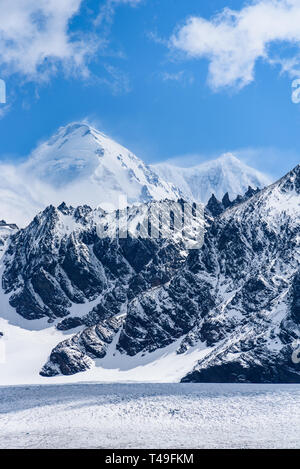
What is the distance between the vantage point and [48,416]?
143m

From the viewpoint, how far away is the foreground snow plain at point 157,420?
109625mm

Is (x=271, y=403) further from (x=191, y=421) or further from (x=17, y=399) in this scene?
(x=17, y=399)

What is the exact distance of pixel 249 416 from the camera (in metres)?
134

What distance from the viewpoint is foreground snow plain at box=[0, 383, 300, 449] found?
109625 millimetres

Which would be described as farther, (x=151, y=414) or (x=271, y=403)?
(x=271, y=403)

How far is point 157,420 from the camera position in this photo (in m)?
132

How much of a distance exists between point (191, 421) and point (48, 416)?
32.9 meters
